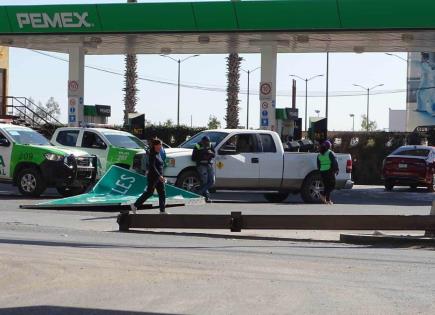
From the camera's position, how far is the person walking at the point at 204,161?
19.2 metres

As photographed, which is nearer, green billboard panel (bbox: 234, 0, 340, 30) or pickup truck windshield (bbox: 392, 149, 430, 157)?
green billboard panel (bbox: 234, 0, 340, 30)

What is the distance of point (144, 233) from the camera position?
46.6 ft

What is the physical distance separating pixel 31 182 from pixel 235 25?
10.1m

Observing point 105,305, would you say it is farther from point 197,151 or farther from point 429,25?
point 429,25

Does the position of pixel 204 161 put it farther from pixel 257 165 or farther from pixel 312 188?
pixel 312 188

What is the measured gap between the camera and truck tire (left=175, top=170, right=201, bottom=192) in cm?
1984

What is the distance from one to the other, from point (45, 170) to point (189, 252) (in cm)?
949

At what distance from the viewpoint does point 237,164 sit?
809 inches

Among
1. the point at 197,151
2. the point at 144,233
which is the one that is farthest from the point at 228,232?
the point at 197,151

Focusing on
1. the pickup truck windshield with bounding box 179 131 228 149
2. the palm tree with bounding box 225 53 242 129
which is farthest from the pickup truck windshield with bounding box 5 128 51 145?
the palm tree with bounding box 225 53 242 129

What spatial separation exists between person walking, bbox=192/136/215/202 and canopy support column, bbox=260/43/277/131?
9.78 metres

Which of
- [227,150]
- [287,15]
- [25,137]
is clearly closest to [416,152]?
[287,15]

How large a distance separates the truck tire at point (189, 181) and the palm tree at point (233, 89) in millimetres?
21409

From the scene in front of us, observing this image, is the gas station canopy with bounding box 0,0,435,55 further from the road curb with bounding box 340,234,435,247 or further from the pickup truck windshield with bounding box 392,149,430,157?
the road curb with bounding box 340,234,435,247
